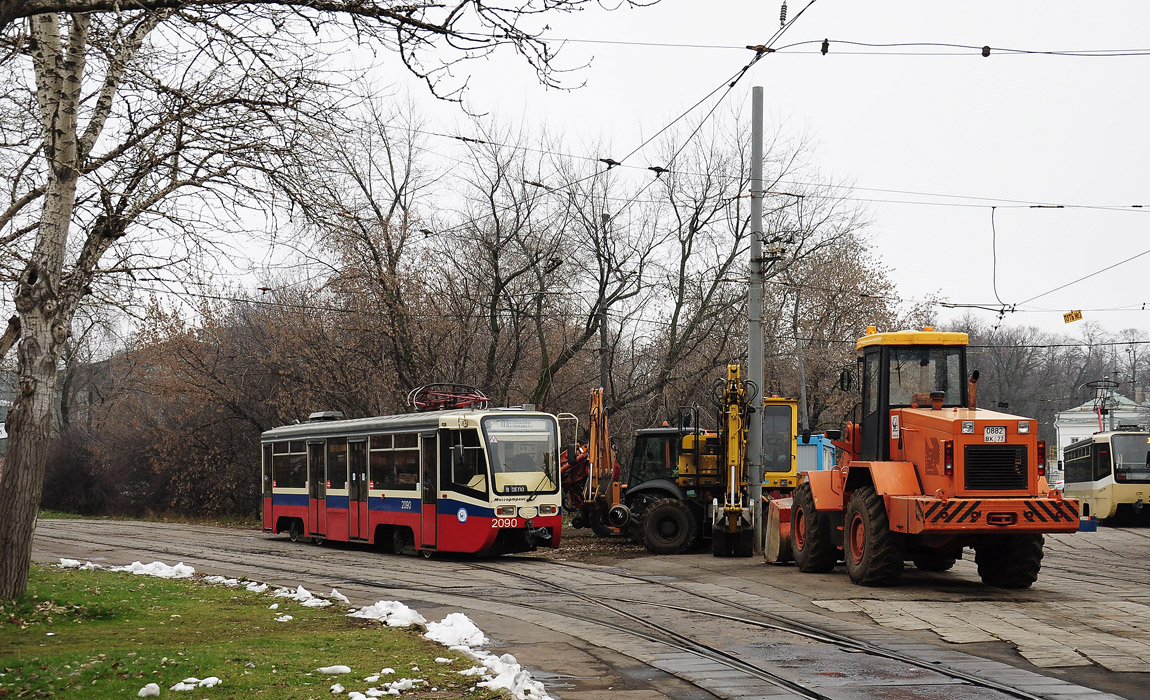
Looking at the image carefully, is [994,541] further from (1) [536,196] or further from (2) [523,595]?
(1) [536,196]

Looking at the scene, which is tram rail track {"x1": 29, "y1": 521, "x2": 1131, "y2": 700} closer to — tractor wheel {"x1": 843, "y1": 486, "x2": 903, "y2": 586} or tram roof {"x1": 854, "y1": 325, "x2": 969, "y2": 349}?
tractor wheel {"x1": 843, "y1": 486, "x2": 903, "y2": 586}

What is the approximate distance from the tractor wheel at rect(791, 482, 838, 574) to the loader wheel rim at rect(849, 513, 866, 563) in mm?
1273

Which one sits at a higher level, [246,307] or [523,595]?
[246,307]

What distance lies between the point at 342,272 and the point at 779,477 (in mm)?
14515

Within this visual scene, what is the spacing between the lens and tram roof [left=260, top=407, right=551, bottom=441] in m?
21.5

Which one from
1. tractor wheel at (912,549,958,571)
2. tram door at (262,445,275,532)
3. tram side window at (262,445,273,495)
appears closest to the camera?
tractor wheel at (912,549,958,571)

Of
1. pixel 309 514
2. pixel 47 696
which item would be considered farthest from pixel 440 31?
pixel 309 514

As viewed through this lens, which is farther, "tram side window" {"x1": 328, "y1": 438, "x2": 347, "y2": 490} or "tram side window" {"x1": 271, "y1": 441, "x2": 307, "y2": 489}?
"tram side window" {"x1": 271, "y1": 441, "x2": 307, "y2": 489}

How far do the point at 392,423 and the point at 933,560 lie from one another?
10.7 m

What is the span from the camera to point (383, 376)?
34875 mm

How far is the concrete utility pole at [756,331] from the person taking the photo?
21234 millimetres

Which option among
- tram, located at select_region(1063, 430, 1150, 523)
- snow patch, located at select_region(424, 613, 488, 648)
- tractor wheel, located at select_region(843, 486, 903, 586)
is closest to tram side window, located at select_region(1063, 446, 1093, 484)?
tram, located at select_region(1063, 430, 1150, 523)

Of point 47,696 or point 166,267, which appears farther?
point 166,267

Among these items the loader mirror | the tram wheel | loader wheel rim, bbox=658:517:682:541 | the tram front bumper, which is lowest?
the tram wheel
